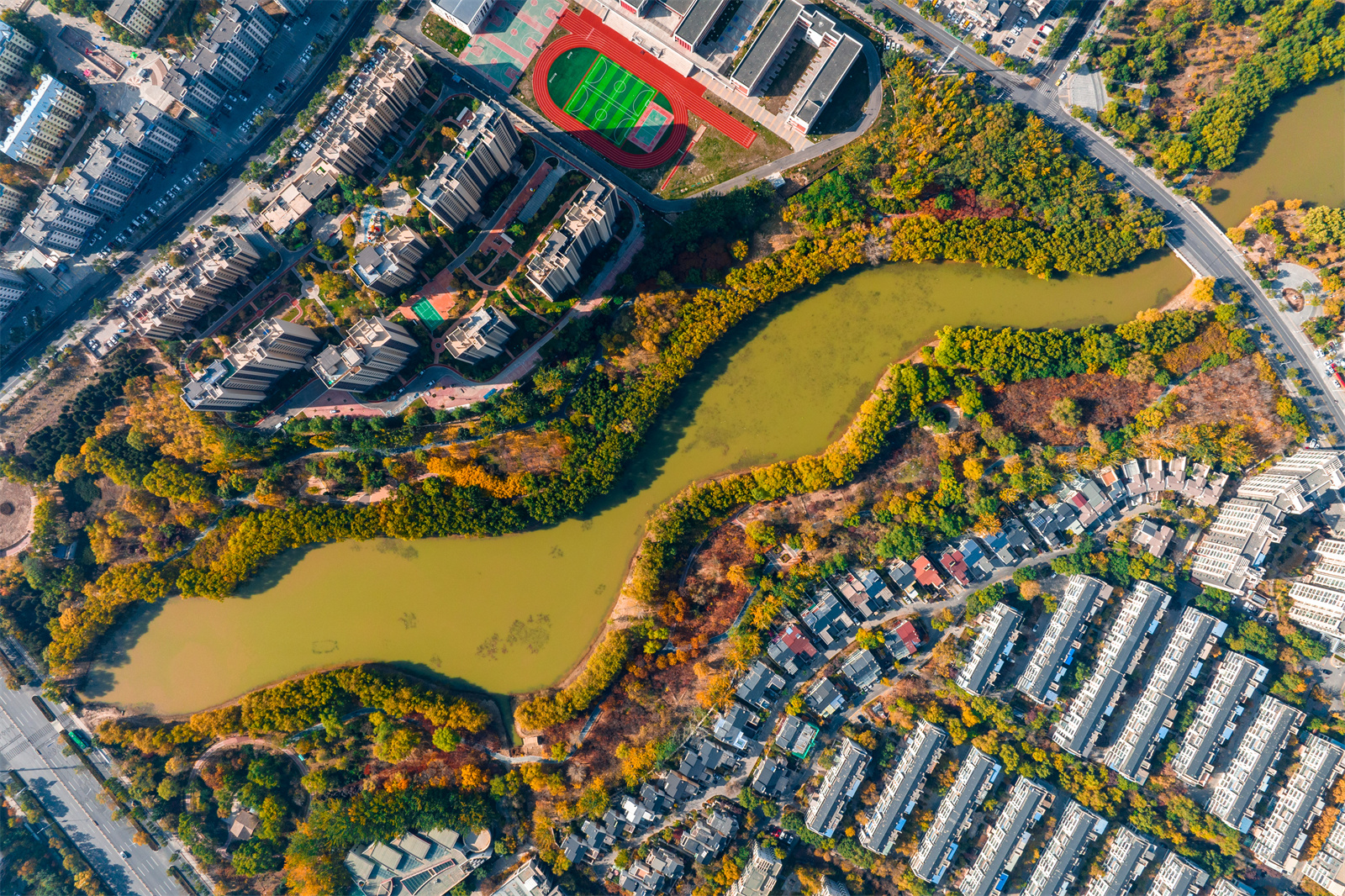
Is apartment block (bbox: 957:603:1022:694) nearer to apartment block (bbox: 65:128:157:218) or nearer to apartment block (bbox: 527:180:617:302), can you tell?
apartment block (bbox: 527:180:617:302)

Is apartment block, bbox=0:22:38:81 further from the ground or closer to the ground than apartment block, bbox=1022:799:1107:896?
further from the ground

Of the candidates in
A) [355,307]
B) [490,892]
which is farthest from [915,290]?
[490,892]

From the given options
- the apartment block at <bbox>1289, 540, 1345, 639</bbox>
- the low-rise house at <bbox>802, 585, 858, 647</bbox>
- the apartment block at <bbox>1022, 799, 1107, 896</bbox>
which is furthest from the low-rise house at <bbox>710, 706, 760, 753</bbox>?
the apartment block at <bbox>1289, 540, 1345, 639</bbox>

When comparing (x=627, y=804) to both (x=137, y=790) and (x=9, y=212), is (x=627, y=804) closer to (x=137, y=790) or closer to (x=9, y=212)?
(x=137, y=790)

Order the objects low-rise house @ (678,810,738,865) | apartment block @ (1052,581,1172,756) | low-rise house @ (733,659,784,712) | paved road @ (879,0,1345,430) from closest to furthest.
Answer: apartment block @ (1052,581,1172,756) < low-rise house @ (678,810,738,865) < low-rise house @ (733,659,784,712) < paved road @ (879,0,1345,430)

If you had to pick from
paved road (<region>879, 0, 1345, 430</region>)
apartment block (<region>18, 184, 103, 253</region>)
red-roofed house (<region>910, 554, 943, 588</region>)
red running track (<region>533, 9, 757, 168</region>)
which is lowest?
apartment block (<region>18, 184, 103, 253</region>)

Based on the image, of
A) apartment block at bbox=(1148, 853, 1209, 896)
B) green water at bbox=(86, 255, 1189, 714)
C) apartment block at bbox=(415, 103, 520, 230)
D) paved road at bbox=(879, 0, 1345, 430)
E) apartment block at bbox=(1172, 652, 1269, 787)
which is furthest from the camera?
green water at bbox=(86, 255, 1189, 714)

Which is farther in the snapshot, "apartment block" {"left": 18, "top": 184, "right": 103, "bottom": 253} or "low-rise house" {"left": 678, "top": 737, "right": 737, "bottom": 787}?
"low-rise house" {"left": 678, "top": 737, "right": 737, "bottom": 787}
